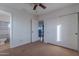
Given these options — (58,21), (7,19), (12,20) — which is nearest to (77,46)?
(58,21)

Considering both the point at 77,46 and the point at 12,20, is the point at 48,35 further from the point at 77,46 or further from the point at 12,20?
the point at 12,20

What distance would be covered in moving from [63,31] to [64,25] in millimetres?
314

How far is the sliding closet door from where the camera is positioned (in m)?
3.40

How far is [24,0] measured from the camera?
1.14 metres

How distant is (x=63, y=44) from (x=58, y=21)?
1253 mm

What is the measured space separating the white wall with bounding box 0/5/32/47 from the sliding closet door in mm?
1226

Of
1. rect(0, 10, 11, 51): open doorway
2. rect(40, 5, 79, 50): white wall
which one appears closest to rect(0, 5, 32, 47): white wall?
rect(0, 10, 11, 51): open doorway

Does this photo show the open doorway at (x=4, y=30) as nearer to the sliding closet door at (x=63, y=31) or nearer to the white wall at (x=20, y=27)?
the white wall at (x=20, y=27)

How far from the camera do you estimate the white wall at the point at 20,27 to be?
373 centimetres

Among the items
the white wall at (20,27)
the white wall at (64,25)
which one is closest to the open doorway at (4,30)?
the white wall at (20,27)

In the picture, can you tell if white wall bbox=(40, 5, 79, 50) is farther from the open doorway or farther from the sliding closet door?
the open doorway

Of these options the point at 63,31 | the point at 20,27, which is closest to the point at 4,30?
the point at 20,27

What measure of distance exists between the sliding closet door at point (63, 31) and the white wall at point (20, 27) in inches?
48.3

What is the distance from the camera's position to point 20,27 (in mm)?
4219
